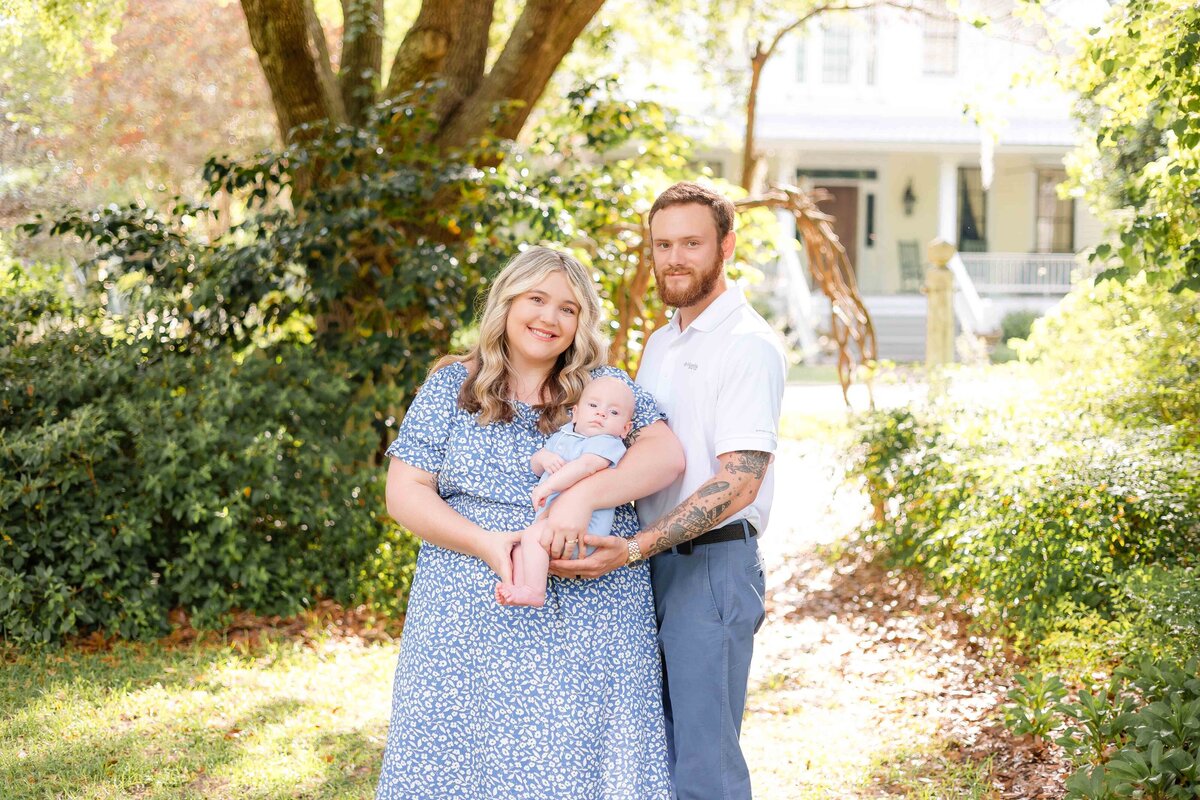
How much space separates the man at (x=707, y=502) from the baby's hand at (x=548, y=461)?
0.23 m

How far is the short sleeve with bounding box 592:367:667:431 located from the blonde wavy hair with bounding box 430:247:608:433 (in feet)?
0.13

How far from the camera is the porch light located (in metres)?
24.3

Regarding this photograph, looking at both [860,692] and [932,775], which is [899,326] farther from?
[932,775]

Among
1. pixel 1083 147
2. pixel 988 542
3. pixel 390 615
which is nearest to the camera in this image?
pixel 988 542

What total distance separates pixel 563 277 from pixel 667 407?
18.4 inches

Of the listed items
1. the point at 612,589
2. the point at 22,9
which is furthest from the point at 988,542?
the point at 22,9

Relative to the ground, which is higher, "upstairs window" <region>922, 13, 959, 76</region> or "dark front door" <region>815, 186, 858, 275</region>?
"upstairs window" <region>922, 13, 959, 76</region>

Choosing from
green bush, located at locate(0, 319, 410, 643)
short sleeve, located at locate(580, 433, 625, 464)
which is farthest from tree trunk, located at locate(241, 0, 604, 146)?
short sleeve, located at locate(580, 433, 625, 464)

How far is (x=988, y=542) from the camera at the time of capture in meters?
5.41

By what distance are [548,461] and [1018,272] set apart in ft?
69.8

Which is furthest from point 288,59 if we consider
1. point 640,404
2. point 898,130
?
point 898,130

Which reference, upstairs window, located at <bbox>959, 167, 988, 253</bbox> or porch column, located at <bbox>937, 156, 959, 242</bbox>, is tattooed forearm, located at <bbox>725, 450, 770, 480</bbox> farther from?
upstairs window, located at <bbox>959, 167, 988, 253</bbox>

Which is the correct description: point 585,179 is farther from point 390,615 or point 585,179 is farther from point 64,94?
point 64,94

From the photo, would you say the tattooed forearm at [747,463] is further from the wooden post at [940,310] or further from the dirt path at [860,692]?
the wooden post at [940,310]
